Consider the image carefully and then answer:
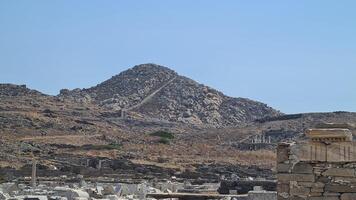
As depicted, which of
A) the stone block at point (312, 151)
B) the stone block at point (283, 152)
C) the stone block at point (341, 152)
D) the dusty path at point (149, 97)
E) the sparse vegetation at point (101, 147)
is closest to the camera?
the stone block at point (341, 152)

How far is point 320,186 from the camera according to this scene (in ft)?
29.0

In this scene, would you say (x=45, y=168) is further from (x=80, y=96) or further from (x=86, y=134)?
(x=80, y=96)

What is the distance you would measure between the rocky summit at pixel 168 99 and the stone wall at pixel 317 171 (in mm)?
117580

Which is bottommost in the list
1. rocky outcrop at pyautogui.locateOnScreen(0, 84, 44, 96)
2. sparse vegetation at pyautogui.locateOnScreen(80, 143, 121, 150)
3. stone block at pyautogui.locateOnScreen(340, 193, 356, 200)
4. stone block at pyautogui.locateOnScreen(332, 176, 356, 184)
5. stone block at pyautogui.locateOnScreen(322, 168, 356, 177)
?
stone block at pyautogui.locateOnScreen(340, 193, 356, 200)

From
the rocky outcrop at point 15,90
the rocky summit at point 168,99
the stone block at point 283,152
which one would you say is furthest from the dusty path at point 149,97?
the stone block at point 283,152

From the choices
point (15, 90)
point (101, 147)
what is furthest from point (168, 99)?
point (101, 147)

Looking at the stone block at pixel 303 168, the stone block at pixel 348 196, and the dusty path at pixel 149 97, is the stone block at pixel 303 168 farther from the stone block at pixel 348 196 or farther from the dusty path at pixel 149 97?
the dusty path at pixel 149 97

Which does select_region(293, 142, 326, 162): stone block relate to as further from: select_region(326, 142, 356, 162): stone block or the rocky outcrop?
the rocky outcrop

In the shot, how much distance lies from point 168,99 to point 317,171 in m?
129

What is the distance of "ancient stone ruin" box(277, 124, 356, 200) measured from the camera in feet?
28.5

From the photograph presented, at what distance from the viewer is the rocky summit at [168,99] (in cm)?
13438

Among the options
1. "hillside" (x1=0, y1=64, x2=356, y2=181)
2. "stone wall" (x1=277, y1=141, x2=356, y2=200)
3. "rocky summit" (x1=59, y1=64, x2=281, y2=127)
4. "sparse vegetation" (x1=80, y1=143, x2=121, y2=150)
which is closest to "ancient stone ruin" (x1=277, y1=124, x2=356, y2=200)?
"stone wall" (x1=277, y1=141, x2=356, y2=200)

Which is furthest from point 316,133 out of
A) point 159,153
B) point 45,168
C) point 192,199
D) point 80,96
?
point 80,96

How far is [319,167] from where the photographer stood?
8.83 m
